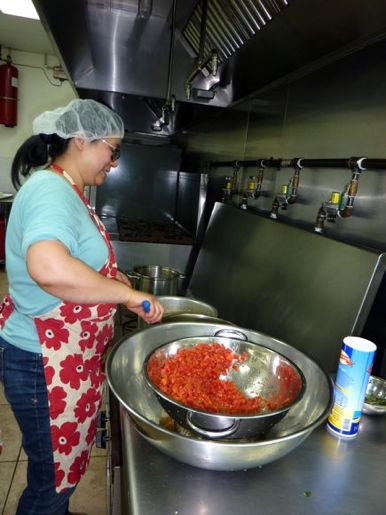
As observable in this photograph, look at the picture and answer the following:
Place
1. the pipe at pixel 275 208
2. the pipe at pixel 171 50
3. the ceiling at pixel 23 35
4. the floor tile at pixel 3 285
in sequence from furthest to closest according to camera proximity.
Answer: the floor tile at pixel 3 285
the ceiling at pixel 23 35
the pipe at pixel 171 50
the pipe at pixel 275 208

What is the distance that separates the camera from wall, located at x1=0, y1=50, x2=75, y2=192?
17.2 ft

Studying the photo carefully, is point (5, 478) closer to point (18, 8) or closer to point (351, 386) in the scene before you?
point (351, 386)

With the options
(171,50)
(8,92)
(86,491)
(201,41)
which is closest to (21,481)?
(86,491)

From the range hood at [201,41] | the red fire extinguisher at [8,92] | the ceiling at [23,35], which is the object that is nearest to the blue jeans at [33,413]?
the range hood at [201,41]

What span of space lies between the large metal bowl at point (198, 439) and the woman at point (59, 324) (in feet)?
0.36

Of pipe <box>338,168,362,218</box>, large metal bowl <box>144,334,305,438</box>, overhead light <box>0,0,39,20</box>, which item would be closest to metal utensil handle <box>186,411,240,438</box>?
large metal bowl <box>144,334,305,438</box>

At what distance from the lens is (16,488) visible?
1.71 metres

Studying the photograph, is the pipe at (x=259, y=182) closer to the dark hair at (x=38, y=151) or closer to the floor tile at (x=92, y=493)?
the dark hair at (x=38, y=151)

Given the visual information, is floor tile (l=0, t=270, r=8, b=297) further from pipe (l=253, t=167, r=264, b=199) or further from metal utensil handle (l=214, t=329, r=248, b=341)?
metal utensil handle (l=214, t=329, r=248, b=341)

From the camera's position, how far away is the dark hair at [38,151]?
1154 mm

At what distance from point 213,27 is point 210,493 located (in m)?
1.93

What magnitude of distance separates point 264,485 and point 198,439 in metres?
0.17

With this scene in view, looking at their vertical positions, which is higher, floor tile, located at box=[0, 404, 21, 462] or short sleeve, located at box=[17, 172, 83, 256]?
short sleeve, located at box=[17, 172, 83, 256]

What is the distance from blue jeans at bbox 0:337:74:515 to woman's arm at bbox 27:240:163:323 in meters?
0.33
